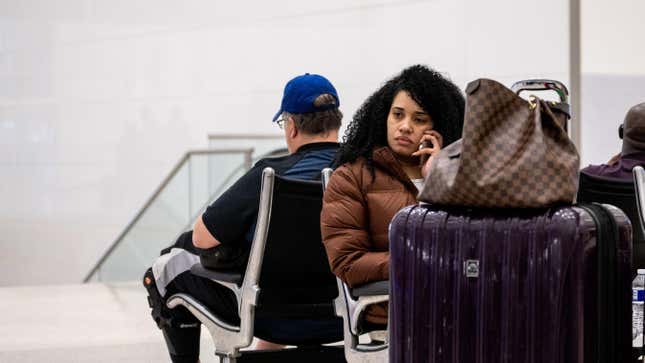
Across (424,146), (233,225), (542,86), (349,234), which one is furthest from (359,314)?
(542,86)

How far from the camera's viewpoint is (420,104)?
10.7 feet

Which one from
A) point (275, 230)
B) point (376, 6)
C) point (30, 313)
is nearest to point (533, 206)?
point (275, 230)

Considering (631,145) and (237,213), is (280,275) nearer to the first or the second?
(237,213)

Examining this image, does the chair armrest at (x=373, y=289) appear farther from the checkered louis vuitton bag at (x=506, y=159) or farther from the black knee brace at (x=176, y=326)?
the black knee brace at (x=176, y=326)

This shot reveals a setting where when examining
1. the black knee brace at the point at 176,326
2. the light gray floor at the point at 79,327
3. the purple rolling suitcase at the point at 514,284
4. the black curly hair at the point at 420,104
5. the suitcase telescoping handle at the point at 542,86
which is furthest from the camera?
the light gray floor at the point at 79,327

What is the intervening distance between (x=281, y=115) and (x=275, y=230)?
0.69 meters

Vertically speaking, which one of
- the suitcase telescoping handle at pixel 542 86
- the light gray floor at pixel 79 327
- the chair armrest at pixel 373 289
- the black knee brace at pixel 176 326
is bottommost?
the light gray floor at pixel 79 327

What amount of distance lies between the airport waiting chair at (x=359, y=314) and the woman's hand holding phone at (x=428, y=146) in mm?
264

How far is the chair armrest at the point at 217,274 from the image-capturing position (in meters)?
3.44

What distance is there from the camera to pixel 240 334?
11.3 feet

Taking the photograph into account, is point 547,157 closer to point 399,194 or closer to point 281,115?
point 399,194

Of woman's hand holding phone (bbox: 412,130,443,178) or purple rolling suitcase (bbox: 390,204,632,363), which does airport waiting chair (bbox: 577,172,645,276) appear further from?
purple rolling suitcase (bbox: 390,204,632,363)

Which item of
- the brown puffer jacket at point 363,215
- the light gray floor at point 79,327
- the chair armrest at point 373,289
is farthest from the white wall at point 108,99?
the chair armrest at point 373,289

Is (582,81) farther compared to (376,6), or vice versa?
(376,6)
